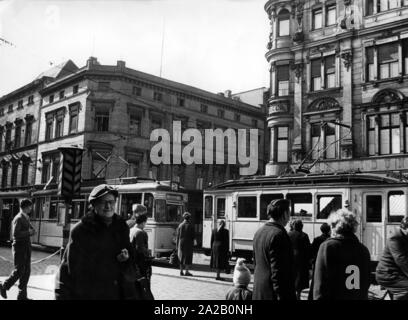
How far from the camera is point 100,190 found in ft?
13.2

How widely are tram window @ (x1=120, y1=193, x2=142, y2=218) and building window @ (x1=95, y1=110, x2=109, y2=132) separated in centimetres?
1806

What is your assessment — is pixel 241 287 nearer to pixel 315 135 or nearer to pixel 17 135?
pixel 315 135

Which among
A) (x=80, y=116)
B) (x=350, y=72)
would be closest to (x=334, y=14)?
(x=350, y=72)

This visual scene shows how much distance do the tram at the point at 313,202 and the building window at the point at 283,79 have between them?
9.48 metres

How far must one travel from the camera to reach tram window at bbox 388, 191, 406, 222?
13354 mm

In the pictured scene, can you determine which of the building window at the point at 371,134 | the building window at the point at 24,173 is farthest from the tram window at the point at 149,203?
the building window at the point at 24,173

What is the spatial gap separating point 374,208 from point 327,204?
144 cm

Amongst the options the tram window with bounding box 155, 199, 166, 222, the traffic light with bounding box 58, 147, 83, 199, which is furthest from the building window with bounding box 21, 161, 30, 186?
the traffic light with bounding box 58, 147, 83, 199

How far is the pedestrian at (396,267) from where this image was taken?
5215 mm

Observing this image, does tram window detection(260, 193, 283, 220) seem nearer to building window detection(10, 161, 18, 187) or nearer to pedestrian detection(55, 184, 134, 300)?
pedestrian detection(55, 184, 134, 300)

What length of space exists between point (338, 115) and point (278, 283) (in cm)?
1985

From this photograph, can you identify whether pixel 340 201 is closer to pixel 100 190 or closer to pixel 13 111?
pixel 100 190

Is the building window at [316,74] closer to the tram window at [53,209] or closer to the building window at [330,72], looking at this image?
the building window at [330,72]
